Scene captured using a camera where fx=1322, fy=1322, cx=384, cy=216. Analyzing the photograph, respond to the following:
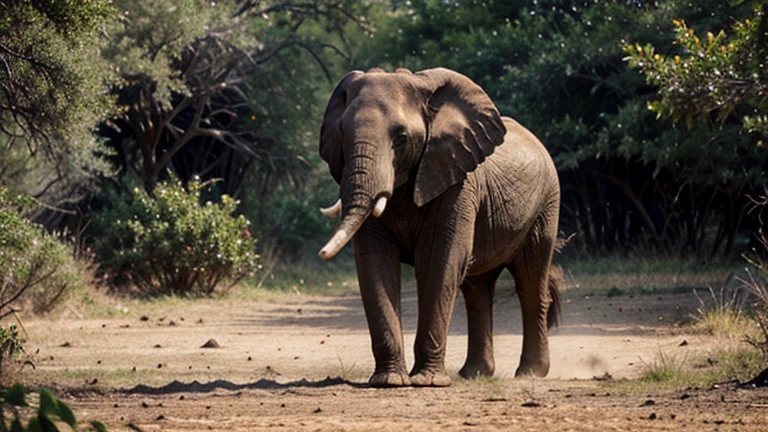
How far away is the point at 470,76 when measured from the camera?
27.9 meters

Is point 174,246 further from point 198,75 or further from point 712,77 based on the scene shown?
point 712,77

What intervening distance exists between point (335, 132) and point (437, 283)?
143 centimetres

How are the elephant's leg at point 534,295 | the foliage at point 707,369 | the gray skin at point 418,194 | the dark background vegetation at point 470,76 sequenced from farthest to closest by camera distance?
the dark background vegetation at point 470,76, the elephant's leg at point 534,295, the foliage at point 707,369, the gray skin at point 418,194

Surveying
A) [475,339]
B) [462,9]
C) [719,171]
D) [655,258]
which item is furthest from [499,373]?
[462,9]

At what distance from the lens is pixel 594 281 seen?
2273cm

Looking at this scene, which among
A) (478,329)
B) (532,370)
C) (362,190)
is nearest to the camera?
(362,190)

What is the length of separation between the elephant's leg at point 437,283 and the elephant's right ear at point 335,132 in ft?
2.97

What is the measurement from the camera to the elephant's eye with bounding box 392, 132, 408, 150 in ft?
33.0

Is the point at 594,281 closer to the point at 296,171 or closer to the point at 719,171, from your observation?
the point at 719,171

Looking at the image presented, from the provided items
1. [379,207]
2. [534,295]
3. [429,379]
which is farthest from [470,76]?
[379,207]

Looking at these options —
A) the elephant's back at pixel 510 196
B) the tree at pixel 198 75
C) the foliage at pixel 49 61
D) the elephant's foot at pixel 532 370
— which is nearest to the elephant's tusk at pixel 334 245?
the elephant's back at pixel 510 196

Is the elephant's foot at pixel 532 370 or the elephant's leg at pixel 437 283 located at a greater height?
the elephant's leg at pixel 437 283

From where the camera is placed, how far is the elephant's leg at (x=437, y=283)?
406 inches

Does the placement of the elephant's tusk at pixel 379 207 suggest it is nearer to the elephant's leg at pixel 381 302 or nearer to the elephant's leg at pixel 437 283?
the elephant's leg at pixel 381 302
